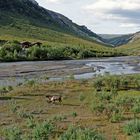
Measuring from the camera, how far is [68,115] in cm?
3706

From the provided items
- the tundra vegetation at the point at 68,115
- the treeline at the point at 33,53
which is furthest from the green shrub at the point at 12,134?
the treeline at the point at 33,53

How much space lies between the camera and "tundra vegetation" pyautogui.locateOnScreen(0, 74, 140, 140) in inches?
1073

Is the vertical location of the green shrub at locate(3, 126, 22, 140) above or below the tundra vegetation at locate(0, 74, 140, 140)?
above

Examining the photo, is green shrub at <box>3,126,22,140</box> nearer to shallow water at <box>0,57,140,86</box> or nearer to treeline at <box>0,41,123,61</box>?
shallow water at <box>0,57,140,86</box>

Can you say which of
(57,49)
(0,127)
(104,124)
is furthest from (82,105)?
(57,49)

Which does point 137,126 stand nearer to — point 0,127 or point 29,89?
point 0,127

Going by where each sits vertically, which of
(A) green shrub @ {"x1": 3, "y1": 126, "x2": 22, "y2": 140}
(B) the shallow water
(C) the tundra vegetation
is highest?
(A) green shrub @ {"x1": 3, "y1": 126, "x2": 22, "y2": 140}

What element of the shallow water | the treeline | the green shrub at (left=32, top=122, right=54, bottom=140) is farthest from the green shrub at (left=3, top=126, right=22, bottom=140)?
the treeline

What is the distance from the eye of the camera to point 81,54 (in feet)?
592

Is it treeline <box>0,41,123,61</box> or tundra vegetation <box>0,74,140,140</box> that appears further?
treeline <box>0,41,123,61</box>

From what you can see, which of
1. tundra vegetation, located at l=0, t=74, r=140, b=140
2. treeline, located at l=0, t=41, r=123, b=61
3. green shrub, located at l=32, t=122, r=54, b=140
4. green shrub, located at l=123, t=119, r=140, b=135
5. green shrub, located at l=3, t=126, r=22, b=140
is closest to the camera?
green shrub, located at l=3, t=126, r=22, b=140

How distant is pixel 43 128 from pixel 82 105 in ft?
53.7

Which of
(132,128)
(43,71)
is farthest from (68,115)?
(43,71)

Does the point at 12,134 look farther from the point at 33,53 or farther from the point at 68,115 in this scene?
the point at 33,53
